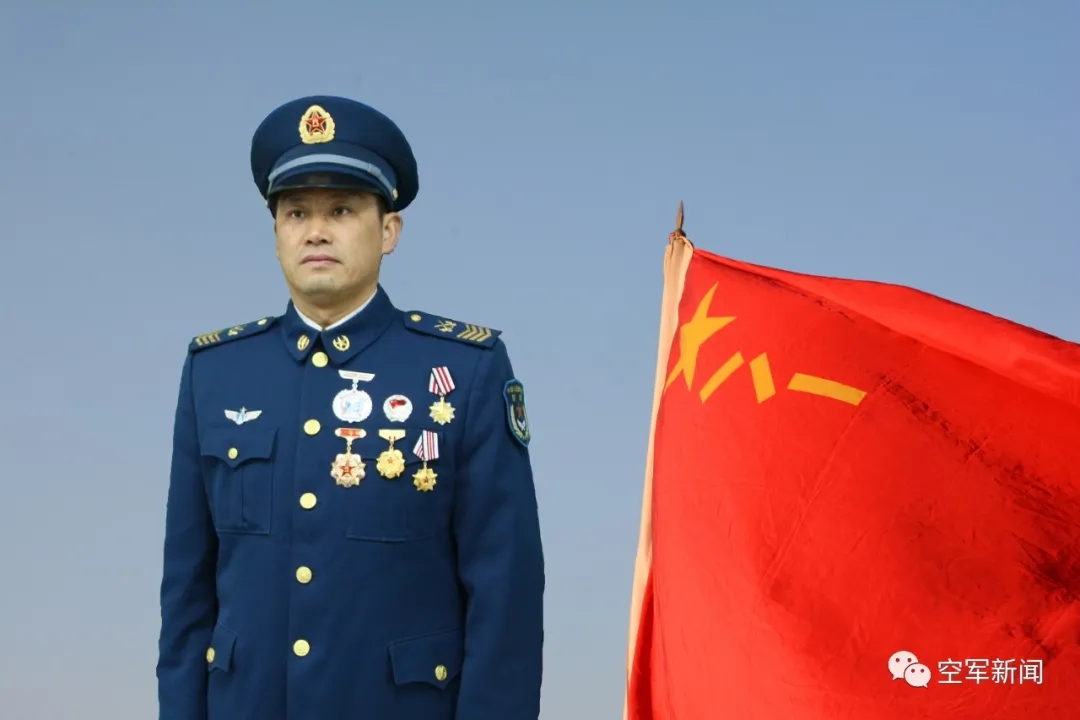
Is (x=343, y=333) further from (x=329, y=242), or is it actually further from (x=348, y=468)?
(x=348, y=468)

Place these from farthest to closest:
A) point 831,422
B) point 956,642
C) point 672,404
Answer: point 672,404 → point 831,422 → point 956,642

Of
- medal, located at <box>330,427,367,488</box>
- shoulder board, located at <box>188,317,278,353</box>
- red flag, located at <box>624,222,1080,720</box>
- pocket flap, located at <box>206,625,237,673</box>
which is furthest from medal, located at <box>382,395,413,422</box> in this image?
red flag, located at <box>624,222,1080,720</box>

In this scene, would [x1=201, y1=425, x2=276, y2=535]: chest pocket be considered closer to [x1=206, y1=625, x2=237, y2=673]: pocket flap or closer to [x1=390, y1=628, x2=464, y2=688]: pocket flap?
[x1=206, y1=625, x2=237, y2=673]: pocket flap

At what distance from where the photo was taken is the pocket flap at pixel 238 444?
12.5 feet

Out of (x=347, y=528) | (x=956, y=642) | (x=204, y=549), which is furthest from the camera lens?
(x=956, y=642)

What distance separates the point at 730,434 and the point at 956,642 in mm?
971

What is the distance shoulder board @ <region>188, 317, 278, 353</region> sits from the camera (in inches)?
160

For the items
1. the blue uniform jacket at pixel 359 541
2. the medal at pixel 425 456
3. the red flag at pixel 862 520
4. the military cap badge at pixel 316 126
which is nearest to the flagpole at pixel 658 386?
the red flag at pixel 862 520

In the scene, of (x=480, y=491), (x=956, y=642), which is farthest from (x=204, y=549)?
(x=956, y=642)

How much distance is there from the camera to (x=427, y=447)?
3.74 meters

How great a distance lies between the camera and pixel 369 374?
386 centimetres

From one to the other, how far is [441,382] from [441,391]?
28 millimetres

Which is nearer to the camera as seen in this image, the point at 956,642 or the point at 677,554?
the point at 956,642

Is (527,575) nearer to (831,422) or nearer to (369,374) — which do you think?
(369,374)
